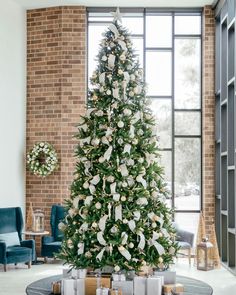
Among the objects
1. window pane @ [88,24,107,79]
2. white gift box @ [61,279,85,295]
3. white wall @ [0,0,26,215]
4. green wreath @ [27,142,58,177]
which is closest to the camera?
white gift box @ [61,279,85,295]

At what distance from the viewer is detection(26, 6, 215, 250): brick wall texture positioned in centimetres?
1062

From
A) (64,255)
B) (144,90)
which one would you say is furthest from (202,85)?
(64,255)

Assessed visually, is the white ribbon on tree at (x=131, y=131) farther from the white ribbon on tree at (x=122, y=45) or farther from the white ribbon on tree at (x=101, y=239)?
the white ribbon on tree at (x=101, y=239)

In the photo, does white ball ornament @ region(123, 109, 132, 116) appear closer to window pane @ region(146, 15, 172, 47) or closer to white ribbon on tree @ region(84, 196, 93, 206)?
white ribbon on tree @ region(84, 196, 93, 206)

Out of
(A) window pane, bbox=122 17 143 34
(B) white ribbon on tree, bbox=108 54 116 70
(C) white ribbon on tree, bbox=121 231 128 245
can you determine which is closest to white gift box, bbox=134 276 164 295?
(C) white ribbon on tree, bbox=121 231 128 245

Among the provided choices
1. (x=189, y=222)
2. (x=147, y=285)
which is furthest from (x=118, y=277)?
(x=189, y=222)

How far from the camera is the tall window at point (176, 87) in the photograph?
10.8 meters

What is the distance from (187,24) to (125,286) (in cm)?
685

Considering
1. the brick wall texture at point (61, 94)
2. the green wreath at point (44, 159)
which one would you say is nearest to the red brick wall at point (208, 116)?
the brick wall texture at point (61, 94)

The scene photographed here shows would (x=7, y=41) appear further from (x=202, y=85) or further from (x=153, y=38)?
(x=202, y=85)

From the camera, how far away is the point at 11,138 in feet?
33.7

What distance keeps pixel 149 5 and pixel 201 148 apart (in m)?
2.81

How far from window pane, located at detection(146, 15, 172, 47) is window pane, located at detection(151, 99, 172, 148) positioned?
1.08 metres

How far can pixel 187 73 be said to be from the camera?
429 inches
